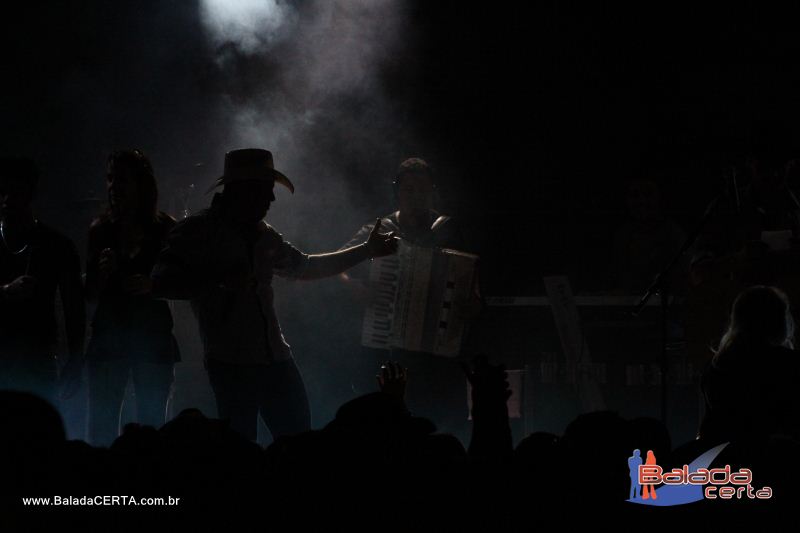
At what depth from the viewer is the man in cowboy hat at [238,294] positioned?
4.68m

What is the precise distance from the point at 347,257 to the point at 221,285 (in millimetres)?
911

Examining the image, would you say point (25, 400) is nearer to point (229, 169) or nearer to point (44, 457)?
point (44, 457)

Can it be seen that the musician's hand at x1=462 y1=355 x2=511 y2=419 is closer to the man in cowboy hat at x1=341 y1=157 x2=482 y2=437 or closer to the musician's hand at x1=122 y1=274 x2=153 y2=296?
the musician's hand at x1=122 y1=274 x2=153 y2=296

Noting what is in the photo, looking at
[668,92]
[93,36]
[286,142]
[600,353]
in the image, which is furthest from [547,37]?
[93,36]

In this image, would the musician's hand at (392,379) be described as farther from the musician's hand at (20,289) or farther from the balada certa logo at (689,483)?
the musician's hand at (20,289)

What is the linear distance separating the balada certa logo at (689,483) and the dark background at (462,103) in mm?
6791

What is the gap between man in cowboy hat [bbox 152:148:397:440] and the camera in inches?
184

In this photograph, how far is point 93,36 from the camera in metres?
9.63

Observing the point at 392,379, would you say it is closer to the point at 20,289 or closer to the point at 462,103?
the point at 20,289

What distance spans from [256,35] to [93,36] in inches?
65.2

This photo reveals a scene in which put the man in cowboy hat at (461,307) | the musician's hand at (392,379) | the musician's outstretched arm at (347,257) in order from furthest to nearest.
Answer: the man in cowboy hat at (461,307), the musician's outstretched arm at (347,257), the musician's hand at (392,379)

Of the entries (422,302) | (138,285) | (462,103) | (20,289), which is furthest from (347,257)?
(462,103)

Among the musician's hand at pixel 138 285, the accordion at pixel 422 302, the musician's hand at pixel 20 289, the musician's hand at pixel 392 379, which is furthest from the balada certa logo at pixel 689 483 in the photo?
the accordion at pixel 422 302

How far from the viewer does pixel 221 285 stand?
187 inches
